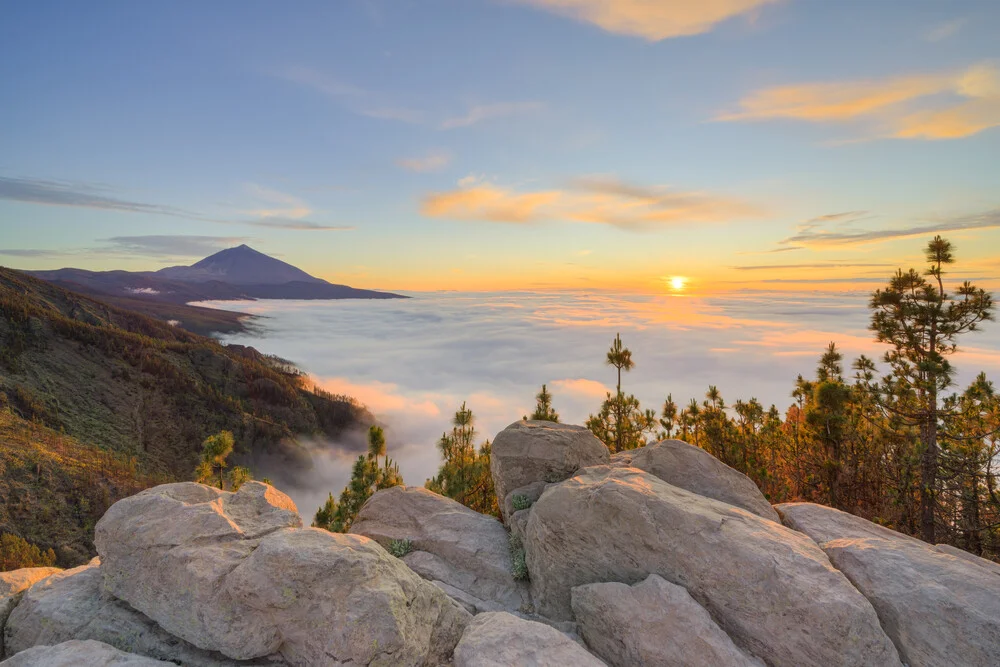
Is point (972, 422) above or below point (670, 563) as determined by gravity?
above

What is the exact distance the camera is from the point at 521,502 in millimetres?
15742

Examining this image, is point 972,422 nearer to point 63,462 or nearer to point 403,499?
point 403,499

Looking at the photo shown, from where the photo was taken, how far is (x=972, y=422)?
55.6 ft

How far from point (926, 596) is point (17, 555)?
7116 cm

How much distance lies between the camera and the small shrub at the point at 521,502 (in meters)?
15.7

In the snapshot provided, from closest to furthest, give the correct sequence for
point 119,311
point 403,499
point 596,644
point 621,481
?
point 596,644, point 621,481, point 403,499, point 119,311

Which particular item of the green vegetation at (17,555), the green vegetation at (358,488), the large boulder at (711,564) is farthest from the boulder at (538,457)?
the green vegetation at (17,555)

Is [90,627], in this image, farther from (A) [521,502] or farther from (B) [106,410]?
(B) [106,410]

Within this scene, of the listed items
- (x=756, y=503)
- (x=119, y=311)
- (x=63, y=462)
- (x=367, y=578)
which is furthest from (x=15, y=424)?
(x=119, y=311)

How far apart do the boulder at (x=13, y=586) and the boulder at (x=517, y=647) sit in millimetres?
10036

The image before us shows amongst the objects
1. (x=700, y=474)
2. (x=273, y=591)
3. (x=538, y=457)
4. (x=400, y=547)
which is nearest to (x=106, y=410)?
(x=400, y=547)

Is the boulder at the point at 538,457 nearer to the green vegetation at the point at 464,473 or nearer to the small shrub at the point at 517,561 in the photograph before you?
the small shrub at the point at 517,561

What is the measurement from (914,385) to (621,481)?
1233 cm

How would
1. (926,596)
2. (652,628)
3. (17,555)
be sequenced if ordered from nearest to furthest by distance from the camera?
(652,628), (926,596), (17,555)
